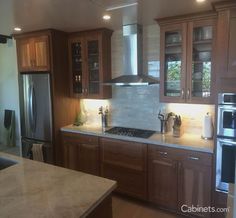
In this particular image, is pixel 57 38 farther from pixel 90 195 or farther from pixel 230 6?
pixel 90 195

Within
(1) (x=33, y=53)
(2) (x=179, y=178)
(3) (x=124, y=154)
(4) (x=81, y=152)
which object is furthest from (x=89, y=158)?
(1) (x=33, y=53)

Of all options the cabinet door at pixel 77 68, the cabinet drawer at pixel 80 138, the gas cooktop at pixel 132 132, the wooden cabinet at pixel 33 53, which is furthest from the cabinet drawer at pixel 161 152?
the wooden cabinet at pixel 33 53

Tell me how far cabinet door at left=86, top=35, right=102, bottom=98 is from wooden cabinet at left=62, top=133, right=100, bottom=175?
0.71 m

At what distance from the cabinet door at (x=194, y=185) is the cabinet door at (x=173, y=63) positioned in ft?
2.75

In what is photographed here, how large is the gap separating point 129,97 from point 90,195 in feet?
7.10

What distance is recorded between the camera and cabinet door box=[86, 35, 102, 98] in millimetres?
3412

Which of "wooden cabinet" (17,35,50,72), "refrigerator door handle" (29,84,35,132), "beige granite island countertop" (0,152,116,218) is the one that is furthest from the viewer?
"refrigerator door handle" (29,84,35,132)

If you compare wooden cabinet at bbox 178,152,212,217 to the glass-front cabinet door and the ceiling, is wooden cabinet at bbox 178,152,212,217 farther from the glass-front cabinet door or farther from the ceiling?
the glass-front cabinet door

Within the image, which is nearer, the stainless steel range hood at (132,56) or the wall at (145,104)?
the stainless steel range hood at (132,56)

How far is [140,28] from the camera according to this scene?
3.05m

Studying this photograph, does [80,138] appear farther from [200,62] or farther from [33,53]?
[200,62]

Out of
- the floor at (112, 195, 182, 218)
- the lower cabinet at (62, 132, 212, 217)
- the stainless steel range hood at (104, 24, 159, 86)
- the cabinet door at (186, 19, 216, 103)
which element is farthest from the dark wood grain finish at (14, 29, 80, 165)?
the cabinet door at (186, 19, 216, 103)

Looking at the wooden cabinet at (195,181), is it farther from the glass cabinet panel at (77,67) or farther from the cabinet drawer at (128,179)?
the glass cabinet panel at (77,67)

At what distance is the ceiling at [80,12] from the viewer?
2195 mm
